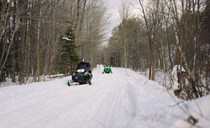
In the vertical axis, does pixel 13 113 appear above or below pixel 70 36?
below

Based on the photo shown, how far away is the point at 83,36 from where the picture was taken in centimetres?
1945

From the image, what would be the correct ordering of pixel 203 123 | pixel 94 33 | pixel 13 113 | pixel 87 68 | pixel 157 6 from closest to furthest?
1. pixel 203 123
2. pixel 13 113
3. pixel 87 68
4. pixel 157 6
5. pixel 94 33

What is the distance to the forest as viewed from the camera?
12.8 ft

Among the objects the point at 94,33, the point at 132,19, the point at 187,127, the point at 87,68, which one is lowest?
the point at 187,127

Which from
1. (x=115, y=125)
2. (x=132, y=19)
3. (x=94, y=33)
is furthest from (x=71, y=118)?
(x=132, y=19)

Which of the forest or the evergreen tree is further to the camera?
the evergreen tree

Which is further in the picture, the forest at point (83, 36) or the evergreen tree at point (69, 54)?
the evergreen tree at point (69, 54)

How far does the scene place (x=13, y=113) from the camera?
318cm

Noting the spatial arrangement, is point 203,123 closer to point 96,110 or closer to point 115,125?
point 115,125

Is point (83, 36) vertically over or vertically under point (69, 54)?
over

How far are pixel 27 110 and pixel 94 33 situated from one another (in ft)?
68.6

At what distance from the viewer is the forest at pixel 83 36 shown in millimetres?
3889

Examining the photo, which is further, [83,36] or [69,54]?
[83,36]

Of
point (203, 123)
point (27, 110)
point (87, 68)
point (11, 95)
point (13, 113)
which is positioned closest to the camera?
point (203, 123)
